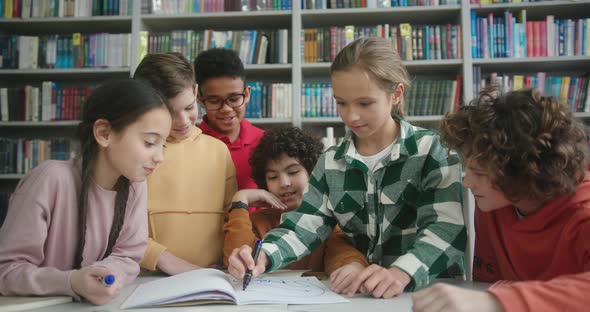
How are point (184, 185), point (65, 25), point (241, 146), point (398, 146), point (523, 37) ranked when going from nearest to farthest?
point (398, 146), point (184, 185), point (241, 146), point (523, 37), point (65, 25)

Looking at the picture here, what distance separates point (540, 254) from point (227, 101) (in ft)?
3.95

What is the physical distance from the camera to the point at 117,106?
1.04 m

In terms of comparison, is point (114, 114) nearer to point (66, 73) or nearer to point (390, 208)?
point (390, 208)

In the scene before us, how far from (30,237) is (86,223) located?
0.39 feet

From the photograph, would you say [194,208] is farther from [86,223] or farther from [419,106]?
[419,106]

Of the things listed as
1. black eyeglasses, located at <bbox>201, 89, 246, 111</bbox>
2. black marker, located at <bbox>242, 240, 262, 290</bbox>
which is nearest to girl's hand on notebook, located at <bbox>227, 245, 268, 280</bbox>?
black marker, located at <bbox>242, 240, 262, 290</bbox>

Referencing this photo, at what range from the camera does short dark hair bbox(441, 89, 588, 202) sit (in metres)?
0.80

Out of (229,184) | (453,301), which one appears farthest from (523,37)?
(453,301)

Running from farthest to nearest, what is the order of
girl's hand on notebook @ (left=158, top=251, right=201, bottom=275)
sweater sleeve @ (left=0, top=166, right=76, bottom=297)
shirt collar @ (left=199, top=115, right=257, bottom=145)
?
shirt collar @ (left=199, top=115, right=257, bottom=145), girl's hand on notebook @ (left=158, top=251, right=201, bottom=275), sweater sleeve @ (left=0, top=166, right=76, bottom=297)

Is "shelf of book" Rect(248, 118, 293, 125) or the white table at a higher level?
"shelf of book" Rect(248, 118, 293, 125)

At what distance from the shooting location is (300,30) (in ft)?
9.35

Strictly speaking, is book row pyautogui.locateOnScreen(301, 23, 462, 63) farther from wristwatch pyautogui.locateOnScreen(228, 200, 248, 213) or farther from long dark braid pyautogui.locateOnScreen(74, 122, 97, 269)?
long dark braid pyautogui.locateOnScreen(74, 122, 97, 269)

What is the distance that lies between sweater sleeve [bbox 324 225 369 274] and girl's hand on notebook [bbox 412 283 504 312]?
1.35 ft

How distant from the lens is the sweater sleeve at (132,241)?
987mm
